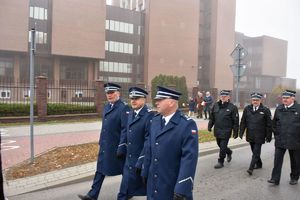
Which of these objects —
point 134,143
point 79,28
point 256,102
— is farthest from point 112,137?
point 79,28

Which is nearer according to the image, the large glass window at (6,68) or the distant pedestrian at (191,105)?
the distant pedestrian at (191,105)

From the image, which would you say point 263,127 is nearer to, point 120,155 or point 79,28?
point 120,155

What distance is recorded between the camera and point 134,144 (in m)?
5.15

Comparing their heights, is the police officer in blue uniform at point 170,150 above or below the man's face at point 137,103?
below

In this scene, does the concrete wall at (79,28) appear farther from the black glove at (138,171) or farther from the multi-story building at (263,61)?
the black glove at (138,171)

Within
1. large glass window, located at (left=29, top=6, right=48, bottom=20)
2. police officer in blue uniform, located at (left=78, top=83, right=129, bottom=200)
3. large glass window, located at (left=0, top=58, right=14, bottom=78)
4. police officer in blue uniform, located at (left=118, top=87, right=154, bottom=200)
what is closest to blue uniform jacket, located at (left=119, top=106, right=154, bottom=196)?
police officer in blue uniform, located at (left=118, top=87, right=154, bottom=200)

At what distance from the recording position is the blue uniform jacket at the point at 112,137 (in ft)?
18.4

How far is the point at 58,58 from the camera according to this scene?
5291cm

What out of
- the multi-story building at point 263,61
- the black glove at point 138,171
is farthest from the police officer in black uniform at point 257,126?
the multi-story building at point 263,61

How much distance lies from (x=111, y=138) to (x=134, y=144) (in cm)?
69

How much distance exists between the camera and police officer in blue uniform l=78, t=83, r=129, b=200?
5578mm

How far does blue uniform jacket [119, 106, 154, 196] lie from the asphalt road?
1293 mm

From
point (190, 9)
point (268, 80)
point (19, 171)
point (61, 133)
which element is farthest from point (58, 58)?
point (268, 80)

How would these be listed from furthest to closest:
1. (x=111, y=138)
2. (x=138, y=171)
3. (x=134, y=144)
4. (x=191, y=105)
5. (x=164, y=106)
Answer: (x=191, y=105) < (x=111, y=138) < (x=134, y=144) < (x=138, y=171) < (x=164, y=106)
